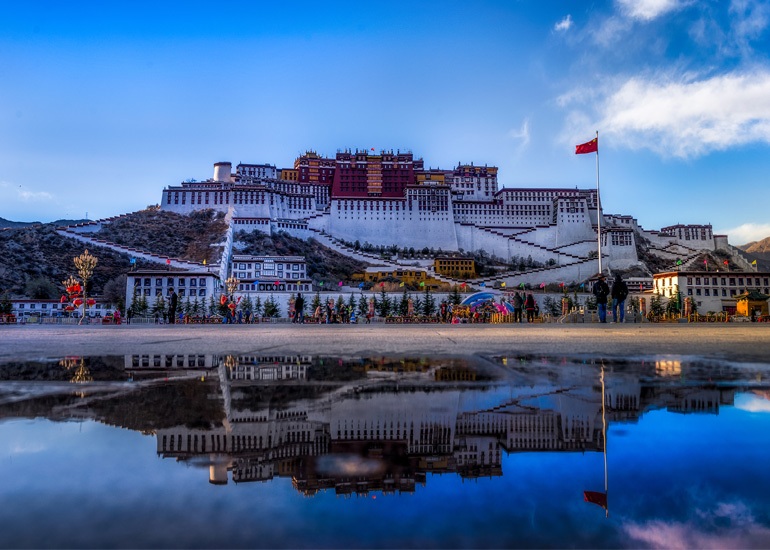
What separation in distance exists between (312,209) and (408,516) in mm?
82823

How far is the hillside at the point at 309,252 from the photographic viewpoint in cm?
6769

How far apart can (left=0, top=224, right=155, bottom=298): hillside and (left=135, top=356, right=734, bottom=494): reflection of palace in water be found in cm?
5968

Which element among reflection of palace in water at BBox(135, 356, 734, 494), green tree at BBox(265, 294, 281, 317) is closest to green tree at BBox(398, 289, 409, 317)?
green tree at BBox(265, 294, 281, 317)

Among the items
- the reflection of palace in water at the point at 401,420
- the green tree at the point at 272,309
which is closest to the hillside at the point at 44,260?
the green tree at the point at 272,309

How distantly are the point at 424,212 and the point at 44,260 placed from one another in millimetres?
51414

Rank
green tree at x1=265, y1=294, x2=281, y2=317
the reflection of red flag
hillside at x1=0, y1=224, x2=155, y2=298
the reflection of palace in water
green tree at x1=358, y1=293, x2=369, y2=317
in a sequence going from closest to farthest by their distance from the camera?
1. the reflection of red flag
2. the reflection of palace in water
3. green tree at x1=265, y1=294, x2=281, y2=317
4. green tree at x1=358, y1=293, x2=369, y2=317
5. hillside at x1=0, y1=224, x2=155, y2=298

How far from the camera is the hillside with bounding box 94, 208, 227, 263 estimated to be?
66.4 meters

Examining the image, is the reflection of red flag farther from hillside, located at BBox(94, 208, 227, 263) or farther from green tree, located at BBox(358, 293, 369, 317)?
hillside, located at BBox(94, 208, 227, 263)

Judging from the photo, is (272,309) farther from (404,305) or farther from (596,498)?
(596,498)

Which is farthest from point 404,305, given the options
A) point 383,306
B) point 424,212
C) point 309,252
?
point 424,212

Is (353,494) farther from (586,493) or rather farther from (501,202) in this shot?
(501,202)

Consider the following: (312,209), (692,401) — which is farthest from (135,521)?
(312,209)

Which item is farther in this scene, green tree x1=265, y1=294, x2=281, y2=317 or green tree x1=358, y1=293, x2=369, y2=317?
green tree x1=358, y1=293, x2=369, y2=317

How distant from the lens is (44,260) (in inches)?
2349
